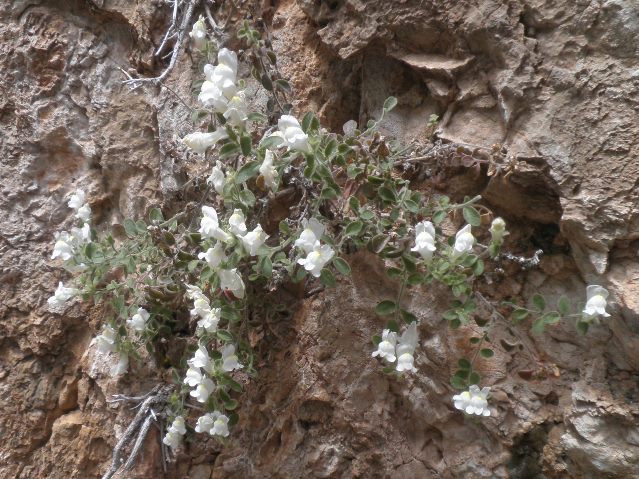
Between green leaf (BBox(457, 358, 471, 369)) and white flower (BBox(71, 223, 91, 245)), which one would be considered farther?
white flower (BBox(71, 223, 91, 245))

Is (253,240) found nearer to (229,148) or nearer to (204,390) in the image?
(229,148)

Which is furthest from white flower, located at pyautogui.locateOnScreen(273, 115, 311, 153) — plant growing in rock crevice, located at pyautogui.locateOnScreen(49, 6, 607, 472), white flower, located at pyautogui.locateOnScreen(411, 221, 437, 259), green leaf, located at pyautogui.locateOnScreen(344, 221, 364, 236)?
white flower, located at pyautogui.locateOnScreen(411, 221, 437, 259)

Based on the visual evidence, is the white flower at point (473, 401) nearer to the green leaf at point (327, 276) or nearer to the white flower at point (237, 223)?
the green leaf at point (327, 276)

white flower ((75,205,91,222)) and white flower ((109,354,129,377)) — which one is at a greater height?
white flower ((75,205,91,222))

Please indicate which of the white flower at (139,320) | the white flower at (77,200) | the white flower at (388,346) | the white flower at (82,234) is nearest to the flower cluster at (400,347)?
the white flower at (388,346)

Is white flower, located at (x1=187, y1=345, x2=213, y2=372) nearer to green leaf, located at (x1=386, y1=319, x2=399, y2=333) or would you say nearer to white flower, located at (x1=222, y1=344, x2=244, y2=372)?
white flower, located at (x1=222, y1=344, x2=244, y2=372)
